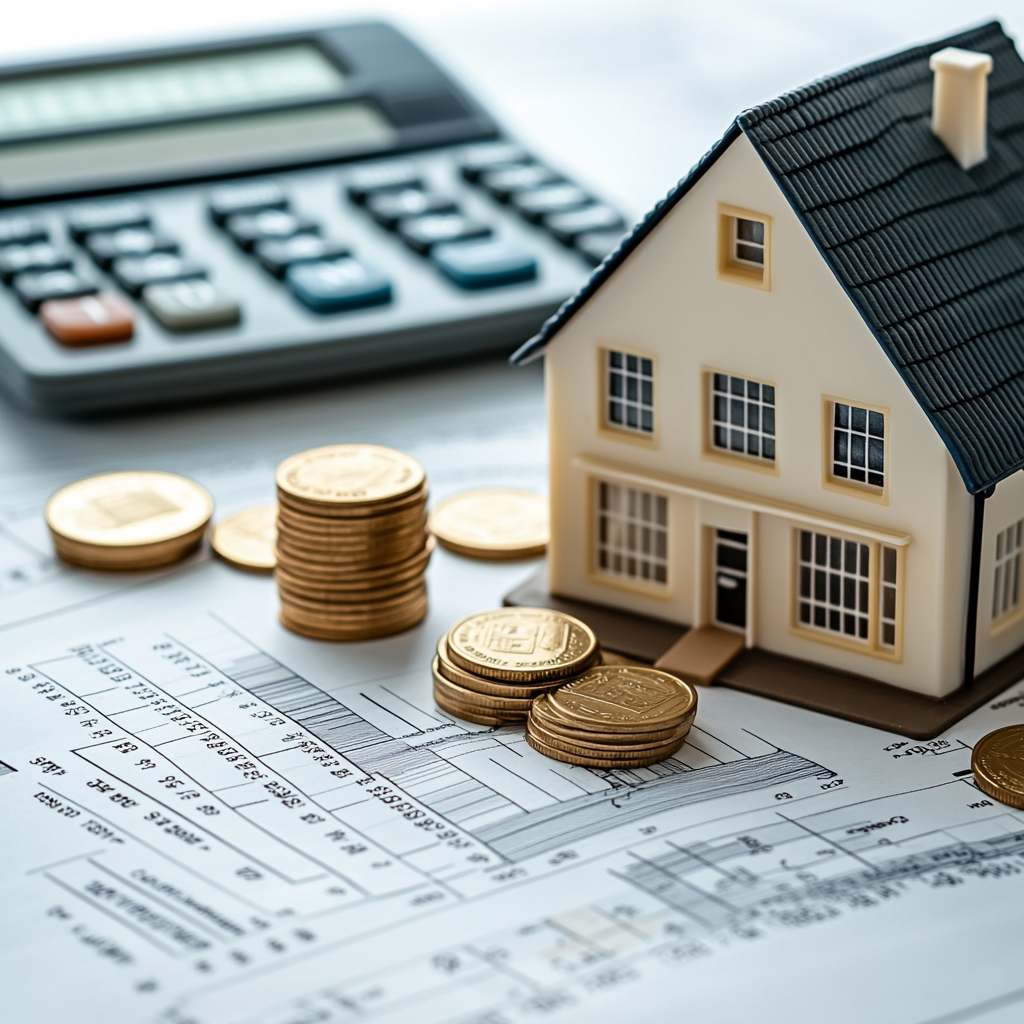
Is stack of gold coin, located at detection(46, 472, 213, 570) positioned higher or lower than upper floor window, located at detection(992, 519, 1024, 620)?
lower

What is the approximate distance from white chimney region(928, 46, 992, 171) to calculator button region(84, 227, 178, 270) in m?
2.66

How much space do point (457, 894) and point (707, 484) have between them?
1.18 m

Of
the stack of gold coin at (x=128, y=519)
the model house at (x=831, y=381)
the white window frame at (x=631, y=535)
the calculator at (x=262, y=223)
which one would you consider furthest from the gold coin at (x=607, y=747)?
the calculator at (x=262, y=223)

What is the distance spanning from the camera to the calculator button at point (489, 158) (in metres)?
6.38

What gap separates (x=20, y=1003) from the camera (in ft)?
10.2

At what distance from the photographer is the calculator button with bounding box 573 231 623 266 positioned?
592 cm

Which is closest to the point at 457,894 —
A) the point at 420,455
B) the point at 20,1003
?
the point at 20,1003

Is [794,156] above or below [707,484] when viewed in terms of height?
above

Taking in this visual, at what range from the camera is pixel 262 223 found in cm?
598

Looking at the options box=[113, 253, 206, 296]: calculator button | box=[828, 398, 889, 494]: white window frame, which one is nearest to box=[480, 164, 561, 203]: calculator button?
box=[113, 253, 206, 296]: calculator button

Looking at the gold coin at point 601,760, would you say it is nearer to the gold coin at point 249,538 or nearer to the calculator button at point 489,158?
the gold coin at point 249,538

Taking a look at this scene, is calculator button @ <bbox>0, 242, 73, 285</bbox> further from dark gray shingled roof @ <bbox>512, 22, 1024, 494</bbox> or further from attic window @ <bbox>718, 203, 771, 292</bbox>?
attic window @ <bbox>718, 203, 771, 292</bbox>

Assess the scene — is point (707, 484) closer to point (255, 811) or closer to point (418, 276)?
point (255, 811)

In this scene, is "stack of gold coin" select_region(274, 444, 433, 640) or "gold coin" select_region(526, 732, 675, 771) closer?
"gold coin" select_region(526, 732, 675, 771)
